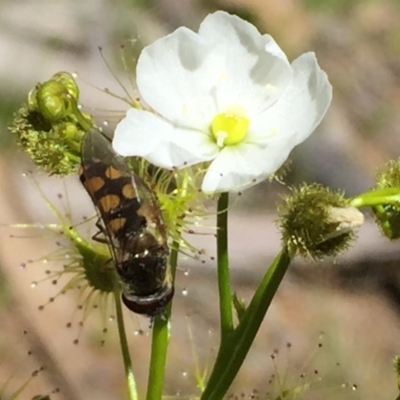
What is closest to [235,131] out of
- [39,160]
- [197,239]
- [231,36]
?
→ [231,36]

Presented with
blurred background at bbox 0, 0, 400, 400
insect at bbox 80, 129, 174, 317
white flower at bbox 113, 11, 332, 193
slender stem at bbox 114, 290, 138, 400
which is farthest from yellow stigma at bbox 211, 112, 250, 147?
blurred background at bbox 0, 0, 400, 400

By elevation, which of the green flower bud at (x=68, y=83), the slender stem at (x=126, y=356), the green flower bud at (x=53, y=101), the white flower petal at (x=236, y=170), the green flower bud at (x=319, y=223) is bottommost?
the slender stem at (x=126, y=356)

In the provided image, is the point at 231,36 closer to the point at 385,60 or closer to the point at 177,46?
the point at 177,46

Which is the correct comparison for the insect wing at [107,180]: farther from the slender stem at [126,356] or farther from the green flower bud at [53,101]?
the slender stem at [126,356]

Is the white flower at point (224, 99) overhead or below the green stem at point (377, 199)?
overhead

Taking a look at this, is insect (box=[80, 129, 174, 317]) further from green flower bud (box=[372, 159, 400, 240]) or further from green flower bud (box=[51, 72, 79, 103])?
green flower bud (box=[372, 159, 400, 240])

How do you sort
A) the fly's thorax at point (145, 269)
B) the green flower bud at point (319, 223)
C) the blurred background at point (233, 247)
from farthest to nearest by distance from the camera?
the blurred background at point (233, 247)
the fly's thorax at point (145, 269)
the green flower bud at point (319, 223)

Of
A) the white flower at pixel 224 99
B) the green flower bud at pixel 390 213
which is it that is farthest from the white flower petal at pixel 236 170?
the green flower bud at pixel 390 213
